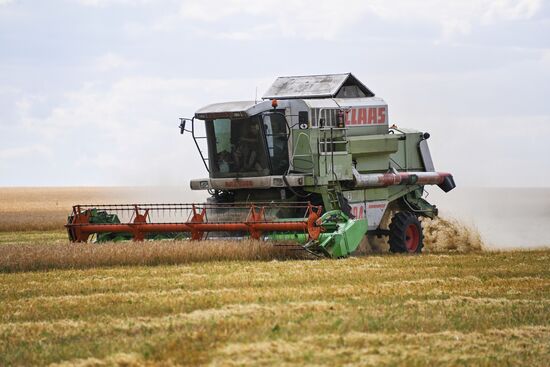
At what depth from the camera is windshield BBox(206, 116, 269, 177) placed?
18312 mm

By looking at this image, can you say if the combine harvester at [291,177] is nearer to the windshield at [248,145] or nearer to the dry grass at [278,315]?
the windshield at [248,145]

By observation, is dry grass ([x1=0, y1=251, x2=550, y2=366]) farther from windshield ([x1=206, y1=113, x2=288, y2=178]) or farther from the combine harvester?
windshield ([x1=206, y1=113, x2=288, y2=178])

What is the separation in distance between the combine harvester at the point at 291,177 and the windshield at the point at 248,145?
0.02m

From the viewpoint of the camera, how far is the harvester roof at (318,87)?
64.1 feet

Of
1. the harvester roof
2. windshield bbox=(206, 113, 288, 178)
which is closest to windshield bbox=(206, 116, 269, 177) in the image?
windshield bbox=(206, 113, 288, 178)

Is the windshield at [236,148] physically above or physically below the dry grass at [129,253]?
above

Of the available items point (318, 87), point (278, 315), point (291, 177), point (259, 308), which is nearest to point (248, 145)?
point (291, 177)

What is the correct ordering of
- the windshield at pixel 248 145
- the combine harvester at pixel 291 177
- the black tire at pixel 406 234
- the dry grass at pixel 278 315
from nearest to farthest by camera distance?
the dry grass at pixel 278 315 < the combine harvester at pixel 291 177 < the windshield at pixel 248 145 < the black tire at pixel 406 234

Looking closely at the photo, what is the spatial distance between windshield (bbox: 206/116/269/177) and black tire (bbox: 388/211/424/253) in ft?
8.65

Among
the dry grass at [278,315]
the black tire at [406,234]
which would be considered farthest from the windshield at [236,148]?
the dry grass at [278,315]

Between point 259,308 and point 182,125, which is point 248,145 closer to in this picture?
point 182,125

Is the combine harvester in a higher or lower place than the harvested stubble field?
higher

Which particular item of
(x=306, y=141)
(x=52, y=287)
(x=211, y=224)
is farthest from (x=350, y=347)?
(x=306, y=141)

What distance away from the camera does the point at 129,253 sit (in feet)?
52.6
